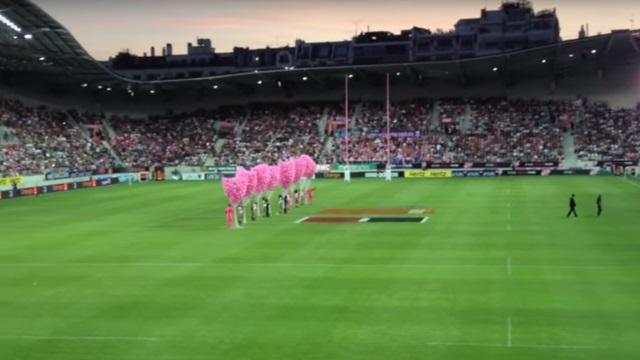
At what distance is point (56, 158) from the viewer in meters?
77.8

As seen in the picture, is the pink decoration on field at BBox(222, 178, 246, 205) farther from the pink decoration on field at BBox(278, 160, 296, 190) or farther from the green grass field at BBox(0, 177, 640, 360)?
the pink decoration on field at BBox(278, 160, 296, 190)

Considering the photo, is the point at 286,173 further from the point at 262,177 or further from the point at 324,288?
the point at 324,288

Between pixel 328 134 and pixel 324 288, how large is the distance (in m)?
69.7

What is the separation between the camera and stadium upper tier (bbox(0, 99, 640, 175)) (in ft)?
265

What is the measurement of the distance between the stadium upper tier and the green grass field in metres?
39.8

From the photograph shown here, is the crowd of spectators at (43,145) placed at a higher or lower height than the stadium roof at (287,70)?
lower

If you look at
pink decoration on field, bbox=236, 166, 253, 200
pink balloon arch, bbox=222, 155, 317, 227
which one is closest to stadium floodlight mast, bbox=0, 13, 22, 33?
pink balloon arch, bbox=222, 155, 317, 227

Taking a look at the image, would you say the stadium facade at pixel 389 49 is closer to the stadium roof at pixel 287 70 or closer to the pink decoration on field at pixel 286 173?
the stadium roof at pixel 287 70

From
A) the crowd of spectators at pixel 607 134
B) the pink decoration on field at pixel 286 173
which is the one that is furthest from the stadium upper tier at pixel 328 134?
the pink decoration on field at pixel 286 173

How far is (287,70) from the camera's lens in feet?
279

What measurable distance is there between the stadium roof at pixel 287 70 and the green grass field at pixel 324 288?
2621 centimetres

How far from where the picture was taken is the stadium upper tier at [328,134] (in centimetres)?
8088

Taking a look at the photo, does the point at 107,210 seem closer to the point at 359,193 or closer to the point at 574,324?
the point at 359,193

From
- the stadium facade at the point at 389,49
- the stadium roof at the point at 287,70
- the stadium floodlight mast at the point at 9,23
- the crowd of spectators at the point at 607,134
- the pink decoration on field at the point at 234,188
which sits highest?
the stadium facade at the point at 389,49
